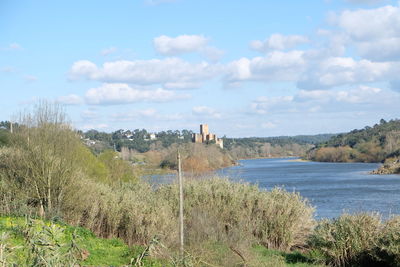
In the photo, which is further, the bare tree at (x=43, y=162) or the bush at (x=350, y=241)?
the bare tree at (x=43, y=162)

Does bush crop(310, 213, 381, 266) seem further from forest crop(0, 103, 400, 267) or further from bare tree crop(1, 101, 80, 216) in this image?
bare tree crop(1, 101, 80, 216)

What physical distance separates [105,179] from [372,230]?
57.5 feet

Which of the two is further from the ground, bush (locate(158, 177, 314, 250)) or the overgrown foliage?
the overgrown foliage

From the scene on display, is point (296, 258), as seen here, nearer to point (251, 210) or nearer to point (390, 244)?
point (390, 244)

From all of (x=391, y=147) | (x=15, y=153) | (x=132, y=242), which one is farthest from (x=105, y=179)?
(x=391, y=147)

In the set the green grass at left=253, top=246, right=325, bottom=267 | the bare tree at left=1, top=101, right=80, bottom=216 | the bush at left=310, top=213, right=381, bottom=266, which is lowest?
the green grass at left=253, top=246, right=325, bottom=267

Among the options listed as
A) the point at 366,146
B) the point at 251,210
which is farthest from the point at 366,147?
the point at 251,210

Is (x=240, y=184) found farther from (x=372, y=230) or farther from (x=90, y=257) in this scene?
(x=90, y=257)

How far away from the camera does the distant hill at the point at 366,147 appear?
4186 inches

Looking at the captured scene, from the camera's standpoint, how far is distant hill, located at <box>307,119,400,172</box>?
106 meters

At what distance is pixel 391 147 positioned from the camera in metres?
104

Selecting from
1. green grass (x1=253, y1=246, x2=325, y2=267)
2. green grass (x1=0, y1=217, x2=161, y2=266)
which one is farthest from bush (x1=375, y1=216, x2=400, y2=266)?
green grass (x1=0, y1=217, x2=161, y2=266)

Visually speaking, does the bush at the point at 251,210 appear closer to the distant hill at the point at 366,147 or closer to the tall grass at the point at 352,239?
the tall grass at the point at 352,239

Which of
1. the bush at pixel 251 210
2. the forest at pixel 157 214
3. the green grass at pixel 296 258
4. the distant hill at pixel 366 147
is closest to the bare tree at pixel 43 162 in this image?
the forest at pixel 157 214
